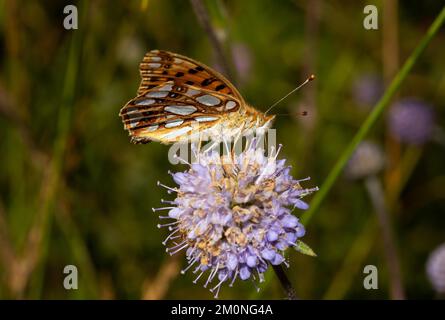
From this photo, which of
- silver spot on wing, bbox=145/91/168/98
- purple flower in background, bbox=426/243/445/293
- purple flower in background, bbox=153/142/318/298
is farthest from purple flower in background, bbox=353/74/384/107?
purple flower in background, bbox=153/142/318/298

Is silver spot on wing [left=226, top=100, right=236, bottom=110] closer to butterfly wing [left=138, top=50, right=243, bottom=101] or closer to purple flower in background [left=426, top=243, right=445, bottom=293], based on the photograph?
butterfly wing [left=138, top=50, right=243, bottom=101]

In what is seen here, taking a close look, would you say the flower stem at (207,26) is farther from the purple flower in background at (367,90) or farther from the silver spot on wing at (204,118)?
the purple flower in background at (367,90)

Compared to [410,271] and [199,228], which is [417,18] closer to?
[410,271]

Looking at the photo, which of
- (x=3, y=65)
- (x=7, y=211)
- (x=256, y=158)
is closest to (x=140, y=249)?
(x=7, y=211)

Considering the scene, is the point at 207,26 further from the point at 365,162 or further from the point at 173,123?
the point at 365,162

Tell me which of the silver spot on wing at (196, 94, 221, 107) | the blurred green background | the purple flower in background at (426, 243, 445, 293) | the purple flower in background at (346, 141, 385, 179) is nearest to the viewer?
the silver spot on wing at (196, 94, 221, 107)

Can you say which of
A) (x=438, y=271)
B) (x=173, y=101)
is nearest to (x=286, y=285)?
(x=173, y=101)
